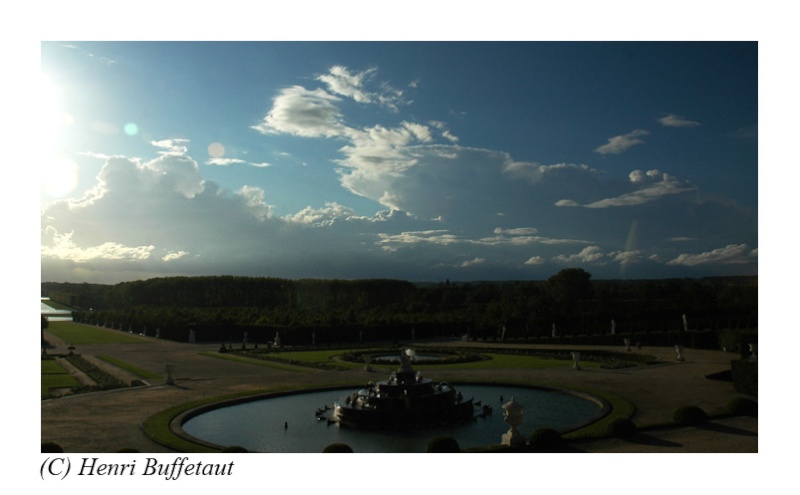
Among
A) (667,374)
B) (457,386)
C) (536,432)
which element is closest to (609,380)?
(667,374)

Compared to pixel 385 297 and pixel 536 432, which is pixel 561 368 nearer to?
pixel 536 432

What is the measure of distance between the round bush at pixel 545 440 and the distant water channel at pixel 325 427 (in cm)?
173

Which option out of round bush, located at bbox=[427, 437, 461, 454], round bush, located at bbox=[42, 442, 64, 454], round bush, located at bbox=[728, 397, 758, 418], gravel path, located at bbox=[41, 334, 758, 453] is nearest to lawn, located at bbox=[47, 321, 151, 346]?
gravel path, located at bbox=[41, 334, 758, 453]

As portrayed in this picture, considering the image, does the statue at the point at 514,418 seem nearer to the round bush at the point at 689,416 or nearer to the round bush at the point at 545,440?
the round bush at the point at 545,440

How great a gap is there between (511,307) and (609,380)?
72.6 ft

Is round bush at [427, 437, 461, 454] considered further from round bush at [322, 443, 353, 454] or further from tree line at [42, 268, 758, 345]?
tree line at [42, 268, 758, 345]

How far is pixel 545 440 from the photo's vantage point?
11914 millimetres

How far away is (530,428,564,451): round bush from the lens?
11.9 m

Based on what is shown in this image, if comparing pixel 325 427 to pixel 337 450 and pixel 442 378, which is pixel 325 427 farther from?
pixel 442 378

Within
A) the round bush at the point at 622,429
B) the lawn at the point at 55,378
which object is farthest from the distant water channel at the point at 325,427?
the lawn at the point at 55,378

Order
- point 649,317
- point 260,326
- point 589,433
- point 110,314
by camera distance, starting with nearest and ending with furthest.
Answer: point 589,433 < point 649,317 < point 260,326 < point 110,314

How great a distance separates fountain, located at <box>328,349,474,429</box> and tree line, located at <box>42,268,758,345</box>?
23340mm

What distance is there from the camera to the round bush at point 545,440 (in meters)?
11.9

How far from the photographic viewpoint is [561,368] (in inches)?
960
